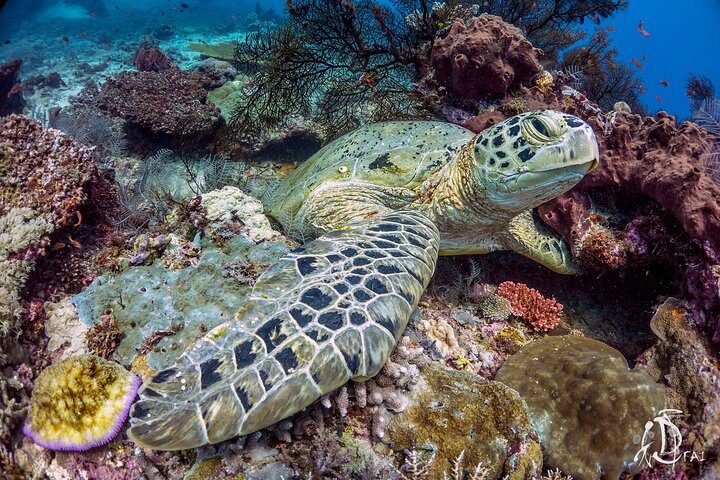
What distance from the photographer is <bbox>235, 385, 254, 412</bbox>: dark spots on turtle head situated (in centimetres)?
158

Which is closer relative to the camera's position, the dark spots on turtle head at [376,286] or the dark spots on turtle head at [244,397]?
the dark spots on turtle head at [244,397]

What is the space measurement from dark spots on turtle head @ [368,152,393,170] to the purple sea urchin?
2.65 meters

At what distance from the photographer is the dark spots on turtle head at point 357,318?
6.20 feet

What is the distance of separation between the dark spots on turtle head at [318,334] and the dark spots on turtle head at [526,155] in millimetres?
2019

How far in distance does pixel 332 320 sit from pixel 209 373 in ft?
A: 2.02

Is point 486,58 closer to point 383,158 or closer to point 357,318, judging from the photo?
point 383,158

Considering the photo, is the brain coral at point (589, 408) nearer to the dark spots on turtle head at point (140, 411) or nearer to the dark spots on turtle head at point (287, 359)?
the dark spots on turtle head at point (287, 359)

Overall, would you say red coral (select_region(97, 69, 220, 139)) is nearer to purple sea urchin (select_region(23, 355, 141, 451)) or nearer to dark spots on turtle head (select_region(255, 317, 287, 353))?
purple sea urchin (select_region(23, 355, 141, 451))

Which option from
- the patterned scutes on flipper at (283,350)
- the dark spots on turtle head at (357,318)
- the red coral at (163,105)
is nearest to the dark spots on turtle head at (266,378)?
the patterned scutes on flipper at (283,350)

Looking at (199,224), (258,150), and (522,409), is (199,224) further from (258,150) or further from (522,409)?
(258,150)

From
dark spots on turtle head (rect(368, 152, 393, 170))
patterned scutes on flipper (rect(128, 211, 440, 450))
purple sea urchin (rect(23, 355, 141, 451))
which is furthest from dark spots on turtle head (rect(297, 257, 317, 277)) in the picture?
dark spots on turtle head (rect(368, 152, 393, 170))

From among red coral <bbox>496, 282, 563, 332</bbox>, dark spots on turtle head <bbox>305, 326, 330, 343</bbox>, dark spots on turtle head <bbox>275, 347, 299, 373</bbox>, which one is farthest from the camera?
red coral <bbox>496, 282, 563, 332</bbox>

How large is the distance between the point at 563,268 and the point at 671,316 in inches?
35.1

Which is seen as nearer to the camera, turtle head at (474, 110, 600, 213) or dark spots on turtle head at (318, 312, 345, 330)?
dark spots on turtle head at (318, 312, 345, 330)
